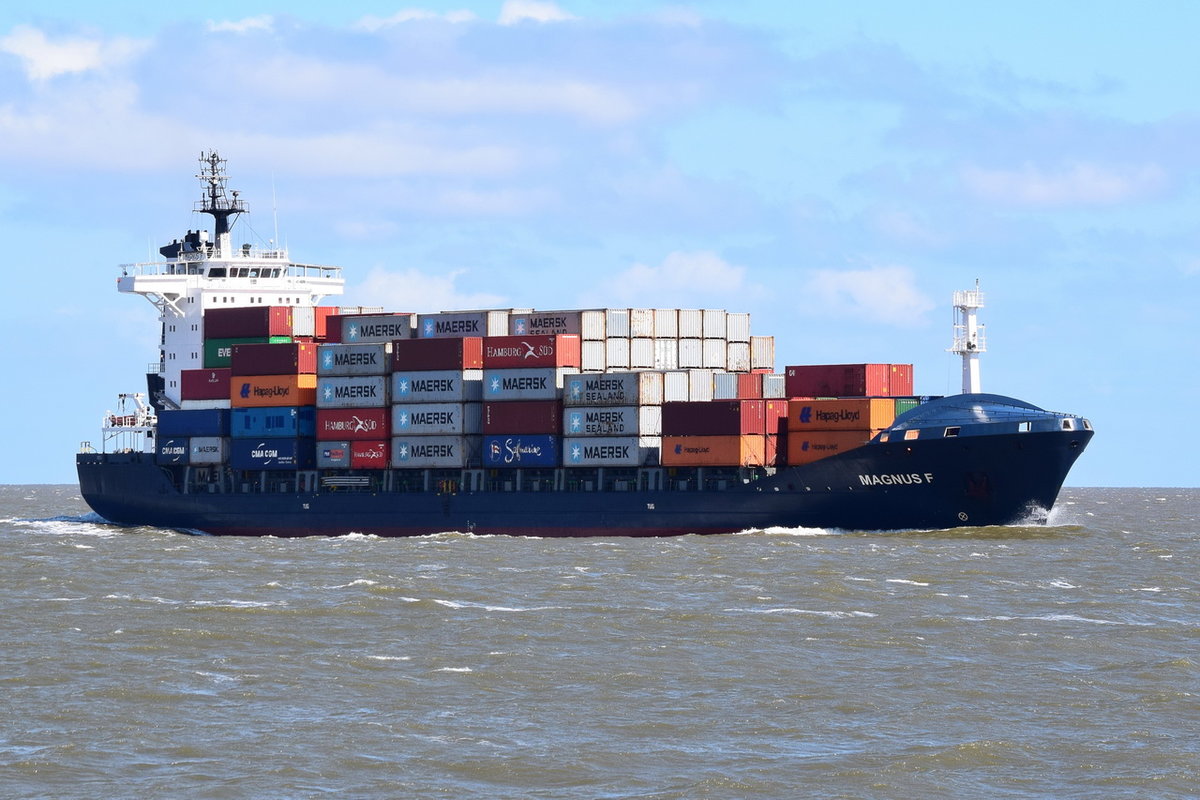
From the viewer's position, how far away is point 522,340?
5769 cm

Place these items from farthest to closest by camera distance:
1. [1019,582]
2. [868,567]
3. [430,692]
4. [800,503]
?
[800,503] → [868,567] → [1019,582] → [430,692]

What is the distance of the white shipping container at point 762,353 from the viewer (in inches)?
2495

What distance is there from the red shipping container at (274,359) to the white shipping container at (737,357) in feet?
52.4

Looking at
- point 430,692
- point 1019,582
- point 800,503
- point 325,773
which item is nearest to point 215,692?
point 430,692

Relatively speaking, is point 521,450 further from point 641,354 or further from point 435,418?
point 641,354

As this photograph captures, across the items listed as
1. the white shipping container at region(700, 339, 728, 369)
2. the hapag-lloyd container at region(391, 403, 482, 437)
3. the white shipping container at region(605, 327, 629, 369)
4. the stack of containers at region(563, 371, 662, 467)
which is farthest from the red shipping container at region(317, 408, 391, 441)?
the white shipping container at region(700, 339, 728, 369)

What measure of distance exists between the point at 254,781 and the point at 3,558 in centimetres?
3475

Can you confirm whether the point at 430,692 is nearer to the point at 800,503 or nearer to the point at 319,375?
the point at 800,503

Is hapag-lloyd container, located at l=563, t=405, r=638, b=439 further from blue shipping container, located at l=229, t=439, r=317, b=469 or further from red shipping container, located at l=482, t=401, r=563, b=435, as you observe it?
blue shipping container, located at l=229, t=439, r=317, b=469

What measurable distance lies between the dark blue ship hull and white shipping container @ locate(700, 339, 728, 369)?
6.53m

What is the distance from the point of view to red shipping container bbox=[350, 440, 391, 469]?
6056 cm

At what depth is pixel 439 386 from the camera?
5906 centimetres

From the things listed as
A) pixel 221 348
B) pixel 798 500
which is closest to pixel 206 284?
pixel 221 348

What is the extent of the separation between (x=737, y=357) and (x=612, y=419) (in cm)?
787
